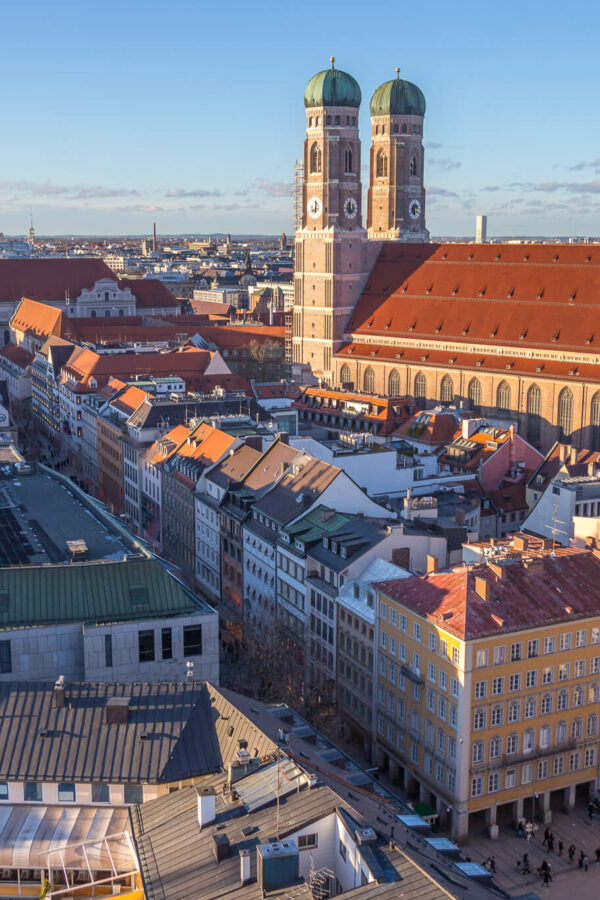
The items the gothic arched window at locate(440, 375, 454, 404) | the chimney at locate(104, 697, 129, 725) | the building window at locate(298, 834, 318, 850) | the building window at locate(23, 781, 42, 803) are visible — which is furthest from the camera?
the gothic arched window at locate(440, 375, 454, 404)

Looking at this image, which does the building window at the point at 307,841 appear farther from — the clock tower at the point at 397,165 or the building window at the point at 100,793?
the clock tower at the point at 397,165

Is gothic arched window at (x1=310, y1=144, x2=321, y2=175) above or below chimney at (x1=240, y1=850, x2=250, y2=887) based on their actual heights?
above

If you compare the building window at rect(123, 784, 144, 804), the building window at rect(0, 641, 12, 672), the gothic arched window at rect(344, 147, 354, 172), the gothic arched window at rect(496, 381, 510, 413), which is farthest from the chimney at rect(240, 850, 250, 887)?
the gothic arched window at rect(344, 147, 354, 172)

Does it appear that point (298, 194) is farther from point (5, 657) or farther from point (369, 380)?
point (5, 657)

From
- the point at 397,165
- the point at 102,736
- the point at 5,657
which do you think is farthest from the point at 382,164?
the point at 102,736

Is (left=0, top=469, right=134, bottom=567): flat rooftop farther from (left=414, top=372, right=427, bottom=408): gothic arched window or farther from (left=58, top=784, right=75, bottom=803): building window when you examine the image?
(left=414, top=372, right=427, bottom=408): gothic arched window

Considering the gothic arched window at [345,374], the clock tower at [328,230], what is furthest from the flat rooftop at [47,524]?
the clock tower at [328,230]
